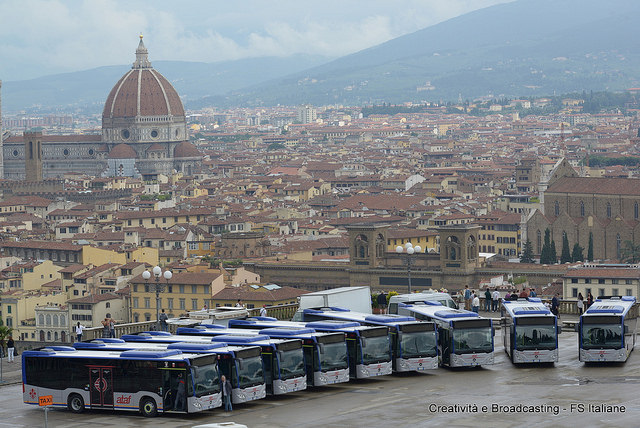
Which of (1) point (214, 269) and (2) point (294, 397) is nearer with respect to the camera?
(2) point (294, 397)

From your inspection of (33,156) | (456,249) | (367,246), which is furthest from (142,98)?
(456,249)

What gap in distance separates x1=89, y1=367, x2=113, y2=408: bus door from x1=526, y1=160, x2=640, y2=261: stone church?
5760 cm

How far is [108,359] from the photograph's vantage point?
23.0 m

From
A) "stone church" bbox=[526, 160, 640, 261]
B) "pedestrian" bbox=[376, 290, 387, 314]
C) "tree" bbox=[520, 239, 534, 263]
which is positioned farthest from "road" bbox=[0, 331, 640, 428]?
"stone church" bbox=[526, 160, 640, 261]

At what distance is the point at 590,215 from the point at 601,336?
57.2m

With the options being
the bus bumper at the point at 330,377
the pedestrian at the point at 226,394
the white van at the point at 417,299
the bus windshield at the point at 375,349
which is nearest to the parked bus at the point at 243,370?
the pedestrian at the point at 226,394

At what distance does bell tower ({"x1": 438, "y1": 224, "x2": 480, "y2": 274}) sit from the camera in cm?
5512

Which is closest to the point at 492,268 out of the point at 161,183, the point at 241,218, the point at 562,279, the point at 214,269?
the point at 562,279

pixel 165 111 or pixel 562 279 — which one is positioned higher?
pixel 165 111

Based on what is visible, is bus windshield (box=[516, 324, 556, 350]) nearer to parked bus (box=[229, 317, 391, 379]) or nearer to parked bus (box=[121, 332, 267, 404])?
parked bus (box=[229, 317, 391, 379])

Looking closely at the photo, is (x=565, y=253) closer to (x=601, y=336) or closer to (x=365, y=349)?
(x=601, y=336)

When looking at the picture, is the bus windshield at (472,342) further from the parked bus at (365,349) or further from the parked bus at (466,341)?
the parked bus at (365,349)

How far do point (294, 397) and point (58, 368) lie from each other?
350 centimetres

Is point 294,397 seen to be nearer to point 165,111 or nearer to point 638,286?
point 638,286
